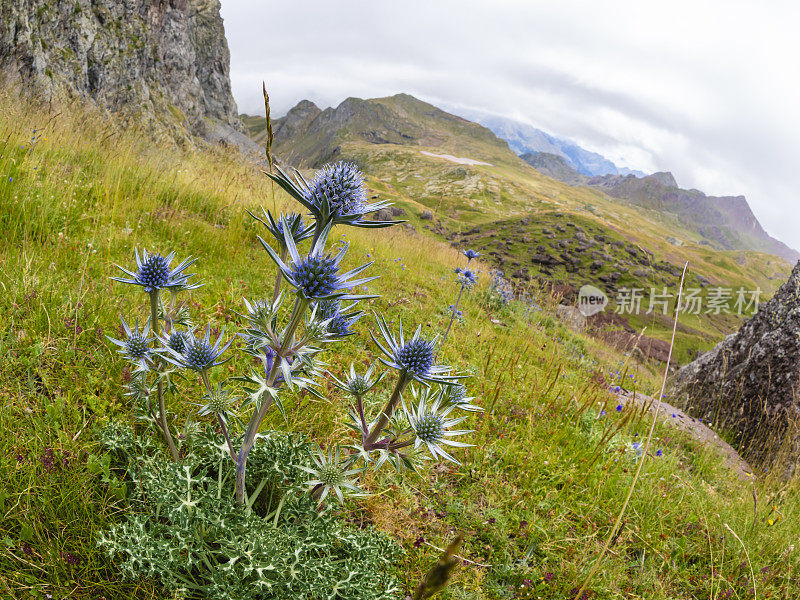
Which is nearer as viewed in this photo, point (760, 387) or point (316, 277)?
point (316, 277)

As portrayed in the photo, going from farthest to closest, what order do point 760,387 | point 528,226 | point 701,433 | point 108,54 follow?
point 528,226 → point 108,54 → point 760,387 → point 701,433

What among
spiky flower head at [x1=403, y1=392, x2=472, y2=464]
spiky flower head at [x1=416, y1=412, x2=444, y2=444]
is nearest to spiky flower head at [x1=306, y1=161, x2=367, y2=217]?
Result: spiky flower head at [x1=403, y1=392, x2=472, y2=464]

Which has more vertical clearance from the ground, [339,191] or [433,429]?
[339,191]

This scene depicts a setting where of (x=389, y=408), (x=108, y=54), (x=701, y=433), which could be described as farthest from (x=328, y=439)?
(x=108, y=54)

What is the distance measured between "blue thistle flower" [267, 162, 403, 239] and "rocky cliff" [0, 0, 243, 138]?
35.5 ft

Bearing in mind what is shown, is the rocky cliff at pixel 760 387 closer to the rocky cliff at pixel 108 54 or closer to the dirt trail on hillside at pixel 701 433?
the dirt trail on hillside at pixel 701 433

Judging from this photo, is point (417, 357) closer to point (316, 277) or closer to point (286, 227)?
point (316, 277)

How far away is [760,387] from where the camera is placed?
25.7ft

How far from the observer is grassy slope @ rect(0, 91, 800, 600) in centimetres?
209

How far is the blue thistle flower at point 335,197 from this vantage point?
150 centimetres

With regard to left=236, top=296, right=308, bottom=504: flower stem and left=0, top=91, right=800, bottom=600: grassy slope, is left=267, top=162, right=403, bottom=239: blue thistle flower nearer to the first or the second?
left=236, top=296, right=308, bottom=504: flower stem

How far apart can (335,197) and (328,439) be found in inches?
88.2

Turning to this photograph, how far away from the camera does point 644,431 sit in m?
5.93

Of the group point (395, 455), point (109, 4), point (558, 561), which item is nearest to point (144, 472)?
point (395, 455)
